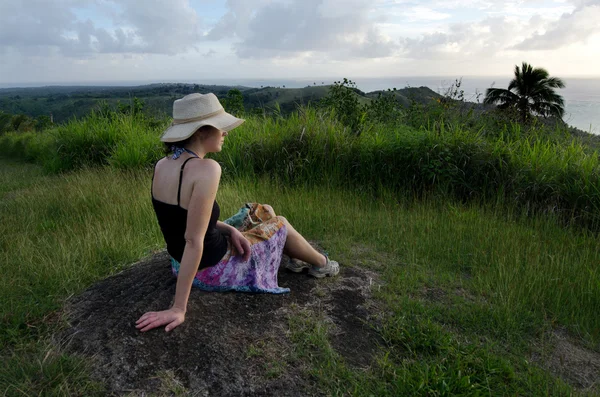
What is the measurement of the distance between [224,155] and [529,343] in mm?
5243

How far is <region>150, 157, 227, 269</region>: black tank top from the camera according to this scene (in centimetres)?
248

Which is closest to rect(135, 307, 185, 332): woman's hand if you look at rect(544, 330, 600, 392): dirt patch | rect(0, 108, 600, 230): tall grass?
rect(544, 330, 600, 392): dirt patch

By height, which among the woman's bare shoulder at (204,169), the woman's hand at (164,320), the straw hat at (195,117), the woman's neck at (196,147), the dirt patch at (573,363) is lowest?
the dirt patch at (573,363)

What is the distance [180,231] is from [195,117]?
0.65m

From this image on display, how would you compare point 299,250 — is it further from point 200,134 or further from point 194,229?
point 200,134

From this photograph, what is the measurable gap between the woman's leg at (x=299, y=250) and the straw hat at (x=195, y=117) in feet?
3.11

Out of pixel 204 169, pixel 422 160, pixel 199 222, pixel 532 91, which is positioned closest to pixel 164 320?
pixel 199 222

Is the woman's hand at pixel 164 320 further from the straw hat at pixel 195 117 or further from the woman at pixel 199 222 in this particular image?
the straw hat at pixel 195 117

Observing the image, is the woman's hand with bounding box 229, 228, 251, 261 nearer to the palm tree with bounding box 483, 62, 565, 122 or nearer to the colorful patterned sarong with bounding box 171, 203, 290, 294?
the colorful patterned sarong with bounding box 171, 203, 290, 294

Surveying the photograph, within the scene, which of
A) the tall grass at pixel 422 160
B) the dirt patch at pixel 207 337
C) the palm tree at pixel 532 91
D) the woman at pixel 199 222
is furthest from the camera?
the palm tree at pixel 532 91

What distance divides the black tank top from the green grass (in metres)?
0.62

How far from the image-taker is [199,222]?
231 cm

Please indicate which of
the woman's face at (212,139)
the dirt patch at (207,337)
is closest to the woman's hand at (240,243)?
the dirt patch at (207,337)

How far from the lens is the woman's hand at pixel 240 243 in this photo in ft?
9.22
